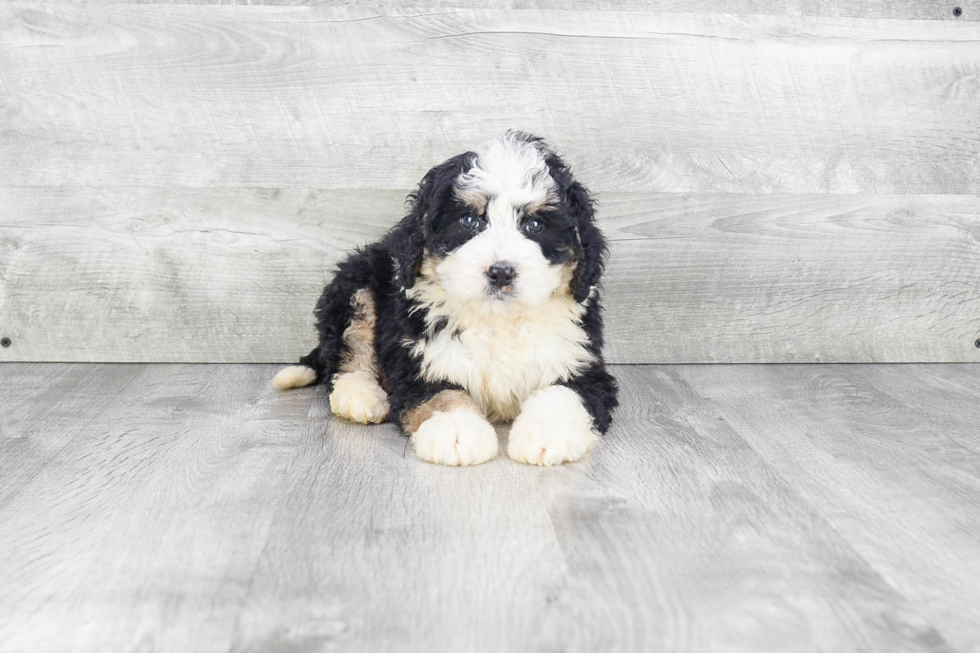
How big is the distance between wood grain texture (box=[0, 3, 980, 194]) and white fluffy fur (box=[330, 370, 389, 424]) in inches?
37.8

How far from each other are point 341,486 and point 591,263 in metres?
Result: 0.90

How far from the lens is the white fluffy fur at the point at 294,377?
317cm

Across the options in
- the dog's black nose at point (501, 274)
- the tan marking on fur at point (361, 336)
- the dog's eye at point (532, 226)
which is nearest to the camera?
the dog's black nose at point (501, 274)

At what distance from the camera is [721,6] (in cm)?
354

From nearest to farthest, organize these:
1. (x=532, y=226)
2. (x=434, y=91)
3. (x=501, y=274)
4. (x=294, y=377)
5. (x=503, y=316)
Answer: (x=501, y=274) < (x=532, y=226) < (x=503, y=316) < (x=294, y=377) < (x=434, y=91)

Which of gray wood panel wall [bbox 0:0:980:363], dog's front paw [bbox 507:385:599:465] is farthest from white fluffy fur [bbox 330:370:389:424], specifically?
gray wood panel wall [bbox 0:0:980:363]

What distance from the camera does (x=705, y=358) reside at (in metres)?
3.71

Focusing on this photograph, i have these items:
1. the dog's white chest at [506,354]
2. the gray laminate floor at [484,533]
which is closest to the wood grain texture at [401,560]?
the gray laminate floor at [484,533]

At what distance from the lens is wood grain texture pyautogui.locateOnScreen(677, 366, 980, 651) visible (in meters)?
1.82

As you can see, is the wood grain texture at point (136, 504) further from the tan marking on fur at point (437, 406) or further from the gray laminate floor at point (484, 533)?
the tan marking on fur at point (437, 406)

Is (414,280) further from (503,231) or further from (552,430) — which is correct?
(552,430)

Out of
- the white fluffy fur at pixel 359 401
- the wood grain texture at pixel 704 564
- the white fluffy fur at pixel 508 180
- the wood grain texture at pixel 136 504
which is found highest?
the white fluffy fur at pixel 508 180

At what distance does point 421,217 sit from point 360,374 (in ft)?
2.16

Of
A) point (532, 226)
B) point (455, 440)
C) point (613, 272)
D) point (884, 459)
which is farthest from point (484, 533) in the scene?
point (613, 272)
